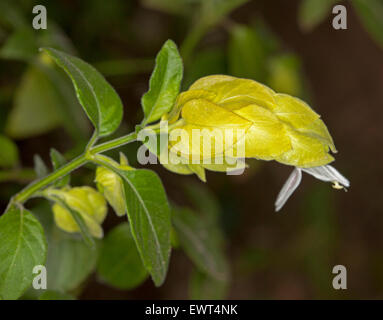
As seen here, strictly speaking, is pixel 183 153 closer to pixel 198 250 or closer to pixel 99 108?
pixel 99 108

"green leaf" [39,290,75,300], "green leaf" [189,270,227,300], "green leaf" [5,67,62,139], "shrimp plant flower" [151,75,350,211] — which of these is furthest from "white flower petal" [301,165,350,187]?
"green leaf" [5,67,62,139]

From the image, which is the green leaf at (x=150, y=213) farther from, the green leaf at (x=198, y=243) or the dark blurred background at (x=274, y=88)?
the dark blurred background at (x=274, y=88)

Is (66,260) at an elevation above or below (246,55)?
below

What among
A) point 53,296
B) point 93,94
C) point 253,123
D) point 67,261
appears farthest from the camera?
point 67,261

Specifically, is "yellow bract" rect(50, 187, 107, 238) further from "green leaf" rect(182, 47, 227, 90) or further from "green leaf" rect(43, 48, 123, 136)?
"green leaf" rect(182, 47, 227, 90)

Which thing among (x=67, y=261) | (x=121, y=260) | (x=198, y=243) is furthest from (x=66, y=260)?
(x=198, y=243)

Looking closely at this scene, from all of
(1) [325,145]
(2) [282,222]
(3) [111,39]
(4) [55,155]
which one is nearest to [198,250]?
(4) [55,155]

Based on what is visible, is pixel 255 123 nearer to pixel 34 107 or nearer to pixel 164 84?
pixel 164 84
